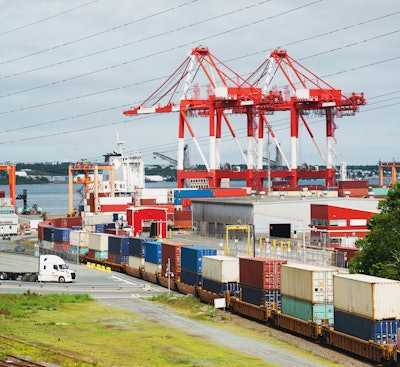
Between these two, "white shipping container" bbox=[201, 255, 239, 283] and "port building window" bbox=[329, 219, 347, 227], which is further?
"port building window" bbox=[329, 219, 347, 227]

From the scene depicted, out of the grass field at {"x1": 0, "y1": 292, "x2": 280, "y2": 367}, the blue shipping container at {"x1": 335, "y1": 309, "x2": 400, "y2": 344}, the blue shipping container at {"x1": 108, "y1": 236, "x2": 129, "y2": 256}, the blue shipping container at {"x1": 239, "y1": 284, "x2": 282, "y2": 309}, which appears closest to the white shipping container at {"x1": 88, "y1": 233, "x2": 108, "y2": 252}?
the blue shipping container at {"x1": 108, "y1": 236, "x2": 129, "y2": 256}

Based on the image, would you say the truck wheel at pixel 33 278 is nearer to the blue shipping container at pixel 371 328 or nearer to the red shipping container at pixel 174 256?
the red shipping container at pixel 174 256

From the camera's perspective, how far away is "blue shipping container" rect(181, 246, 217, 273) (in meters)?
64.7

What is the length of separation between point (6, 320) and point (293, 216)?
49.6 metres

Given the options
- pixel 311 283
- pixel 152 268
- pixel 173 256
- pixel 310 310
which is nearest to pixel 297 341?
pixel 310 310

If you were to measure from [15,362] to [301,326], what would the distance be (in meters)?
15.8

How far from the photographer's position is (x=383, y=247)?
55.3m

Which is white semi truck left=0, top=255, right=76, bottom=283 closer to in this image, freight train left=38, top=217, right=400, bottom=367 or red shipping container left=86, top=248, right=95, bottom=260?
freight train left=38, top=217, right=400, bottom=367

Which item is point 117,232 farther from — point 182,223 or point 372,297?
point 372,297

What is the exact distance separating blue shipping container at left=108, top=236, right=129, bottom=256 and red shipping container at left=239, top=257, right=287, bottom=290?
33.2 meters

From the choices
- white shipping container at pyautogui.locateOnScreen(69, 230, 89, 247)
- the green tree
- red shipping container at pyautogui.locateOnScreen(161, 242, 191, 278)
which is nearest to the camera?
the green tree

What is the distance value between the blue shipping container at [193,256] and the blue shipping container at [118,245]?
63.5 feet

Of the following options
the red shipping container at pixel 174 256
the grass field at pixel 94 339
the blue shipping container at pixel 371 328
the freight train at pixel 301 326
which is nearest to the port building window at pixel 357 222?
the red shipping container at pixel 174 256

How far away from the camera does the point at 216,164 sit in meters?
168
